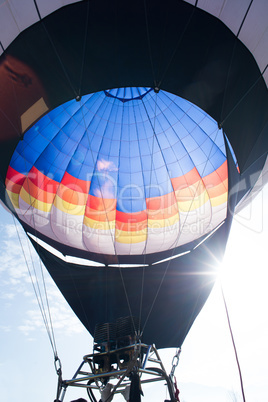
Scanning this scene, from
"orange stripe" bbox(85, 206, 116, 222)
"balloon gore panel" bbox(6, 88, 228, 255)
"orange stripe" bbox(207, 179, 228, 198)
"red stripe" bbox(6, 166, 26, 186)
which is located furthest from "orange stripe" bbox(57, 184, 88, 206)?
"orange stripe" bbox(207, 179, 228, 198)

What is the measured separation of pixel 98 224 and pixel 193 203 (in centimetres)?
223

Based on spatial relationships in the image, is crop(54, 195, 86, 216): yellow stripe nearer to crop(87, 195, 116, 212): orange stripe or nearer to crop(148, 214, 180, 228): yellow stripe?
crop(87, 195, 116, 212): orange stripe

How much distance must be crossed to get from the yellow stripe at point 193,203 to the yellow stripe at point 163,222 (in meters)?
0.24

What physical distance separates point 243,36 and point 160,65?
1.10 m

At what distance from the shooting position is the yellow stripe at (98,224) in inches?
282

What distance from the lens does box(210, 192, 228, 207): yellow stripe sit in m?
6.66

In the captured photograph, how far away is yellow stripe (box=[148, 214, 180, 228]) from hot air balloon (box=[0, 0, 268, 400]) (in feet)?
0.08

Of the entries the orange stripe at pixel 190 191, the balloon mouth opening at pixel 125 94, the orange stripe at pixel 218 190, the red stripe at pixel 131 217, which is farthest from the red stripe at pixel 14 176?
the orange stripe at pixel 218 190

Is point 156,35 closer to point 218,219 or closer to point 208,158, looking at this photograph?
point 208,158

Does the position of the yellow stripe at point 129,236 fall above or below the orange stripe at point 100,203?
below

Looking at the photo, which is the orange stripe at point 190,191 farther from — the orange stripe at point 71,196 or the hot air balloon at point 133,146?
the orange stripe at point 71,196

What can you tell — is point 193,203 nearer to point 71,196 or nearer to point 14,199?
point 71,196

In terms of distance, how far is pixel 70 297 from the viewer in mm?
7301

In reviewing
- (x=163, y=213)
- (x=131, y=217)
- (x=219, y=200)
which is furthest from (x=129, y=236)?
(x=219, y=200)
